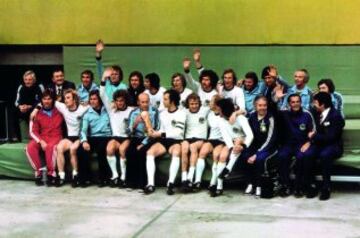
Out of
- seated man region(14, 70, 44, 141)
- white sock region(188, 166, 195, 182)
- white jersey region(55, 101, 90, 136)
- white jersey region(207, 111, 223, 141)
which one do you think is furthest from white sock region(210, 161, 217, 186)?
seated man region(14, 70, 44, 141)

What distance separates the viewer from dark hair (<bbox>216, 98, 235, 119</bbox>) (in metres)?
8.36

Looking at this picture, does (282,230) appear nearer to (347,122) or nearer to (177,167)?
(177,167)

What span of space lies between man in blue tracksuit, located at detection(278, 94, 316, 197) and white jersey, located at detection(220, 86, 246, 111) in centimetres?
66

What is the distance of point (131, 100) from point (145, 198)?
5.13ft

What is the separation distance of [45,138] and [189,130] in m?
2.07

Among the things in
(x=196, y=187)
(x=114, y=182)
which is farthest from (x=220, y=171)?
(x=114, y=182)

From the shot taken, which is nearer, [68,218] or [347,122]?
[68,218]

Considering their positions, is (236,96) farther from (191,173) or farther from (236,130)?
(191,173)

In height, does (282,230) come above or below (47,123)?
below

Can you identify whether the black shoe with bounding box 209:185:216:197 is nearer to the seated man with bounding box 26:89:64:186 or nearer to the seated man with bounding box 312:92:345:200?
the seated man with bounding box 312:92:345:200

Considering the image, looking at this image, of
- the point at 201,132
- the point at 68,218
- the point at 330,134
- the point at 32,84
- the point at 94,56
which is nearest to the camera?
the point at 68,218

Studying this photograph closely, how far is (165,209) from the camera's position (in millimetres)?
7598

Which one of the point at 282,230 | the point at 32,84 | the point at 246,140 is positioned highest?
the point at 32,84

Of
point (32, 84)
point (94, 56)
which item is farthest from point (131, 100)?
point (94, 56)
